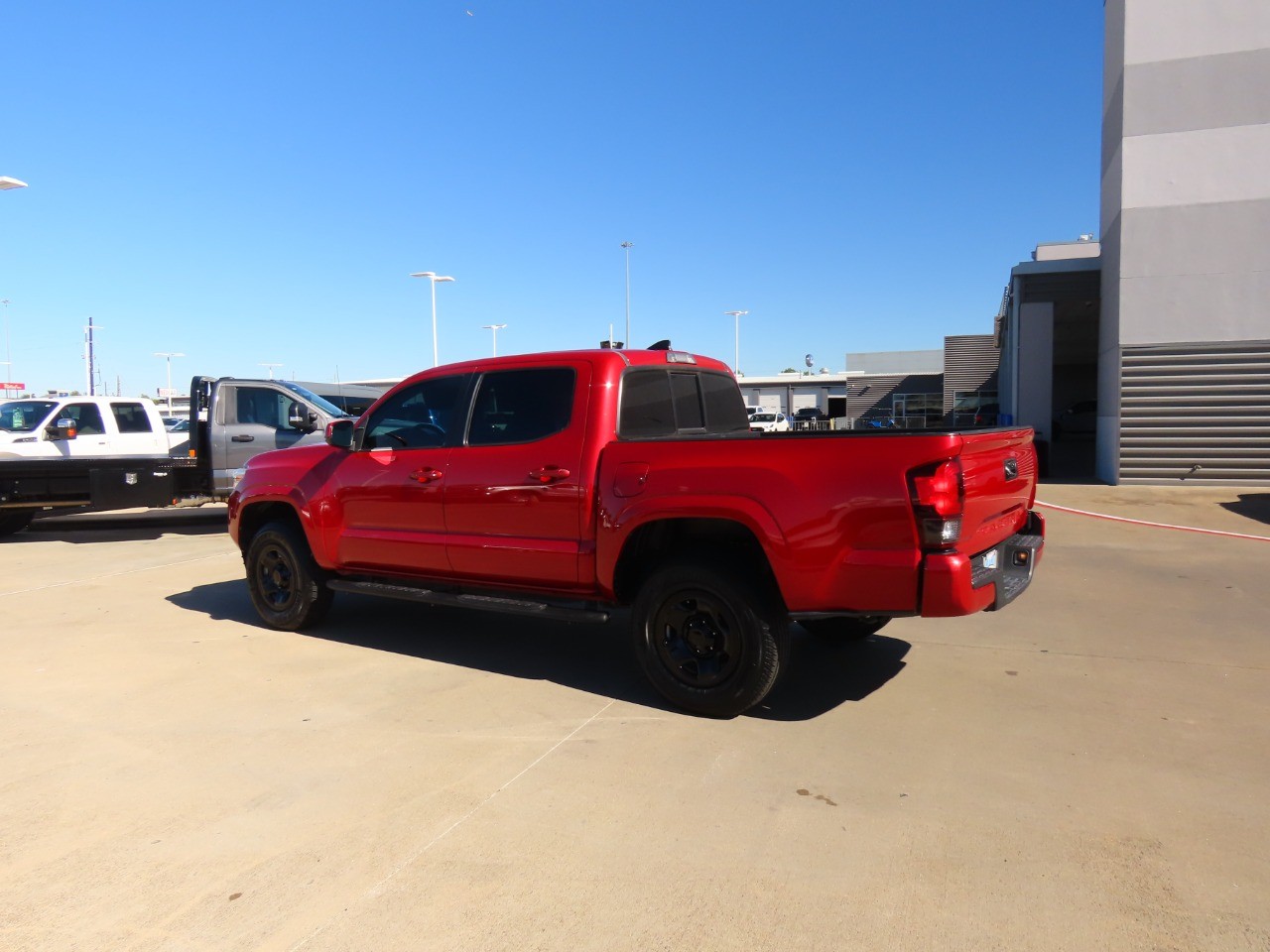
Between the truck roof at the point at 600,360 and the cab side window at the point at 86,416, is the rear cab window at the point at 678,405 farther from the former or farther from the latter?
the cab side window at the point at 86,416

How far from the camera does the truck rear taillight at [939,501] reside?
375 cm

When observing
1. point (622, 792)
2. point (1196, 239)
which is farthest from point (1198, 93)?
point (622, 792)

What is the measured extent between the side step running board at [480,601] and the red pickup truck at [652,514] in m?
0.01

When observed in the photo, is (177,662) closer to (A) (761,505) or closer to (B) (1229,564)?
(A) (761,505)

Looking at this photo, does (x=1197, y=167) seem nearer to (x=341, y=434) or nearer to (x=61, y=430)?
(x=341, y=434)

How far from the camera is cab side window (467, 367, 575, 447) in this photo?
5.05 meters

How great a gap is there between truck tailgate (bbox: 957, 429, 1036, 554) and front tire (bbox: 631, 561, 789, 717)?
101 centimetres

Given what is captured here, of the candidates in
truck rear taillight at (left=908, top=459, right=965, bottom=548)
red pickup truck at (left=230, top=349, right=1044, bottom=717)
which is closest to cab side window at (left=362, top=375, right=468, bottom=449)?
red pickup truck at (left=230, top=349, right=1044, bottom=717)

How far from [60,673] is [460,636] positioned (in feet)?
8.22

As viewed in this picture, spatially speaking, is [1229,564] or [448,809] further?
[1229,564]

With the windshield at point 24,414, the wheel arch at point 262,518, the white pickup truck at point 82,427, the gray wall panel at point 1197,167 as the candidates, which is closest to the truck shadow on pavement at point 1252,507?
the gray wall panel at point 1197,167

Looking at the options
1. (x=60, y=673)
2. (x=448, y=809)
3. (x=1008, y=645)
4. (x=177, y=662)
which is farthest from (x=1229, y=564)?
(x=60, y=673)

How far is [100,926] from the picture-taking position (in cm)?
281

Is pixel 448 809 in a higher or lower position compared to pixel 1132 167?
lower
